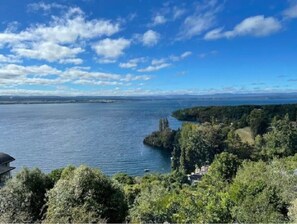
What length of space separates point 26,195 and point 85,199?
3322 mm

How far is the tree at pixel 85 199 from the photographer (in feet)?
41.9

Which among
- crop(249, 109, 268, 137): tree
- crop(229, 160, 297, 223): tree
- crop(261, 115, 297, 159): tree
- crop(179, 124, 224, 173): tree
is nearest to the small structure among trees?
crop(229, 160, 297, 223): tree

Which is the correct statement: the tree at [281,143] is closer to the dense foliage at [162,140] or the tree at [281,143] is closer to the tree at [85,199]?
the dense foliage at [162,140]

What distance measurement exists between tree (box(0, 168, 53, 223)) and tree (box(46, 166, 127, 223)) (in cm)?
100

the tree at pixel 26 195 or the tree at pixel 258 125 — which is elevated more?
the tree at pixel 26 195

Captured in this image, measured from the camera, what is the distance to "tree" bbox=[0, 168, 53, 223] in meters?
14.2

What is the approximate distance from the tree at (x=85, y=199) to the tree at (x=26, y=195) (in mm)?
997

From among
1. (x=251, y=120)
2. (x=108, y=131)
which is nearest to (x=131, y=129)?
(x=108, y=131)

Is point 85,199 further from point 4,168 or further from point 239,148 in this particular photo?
point 239,148

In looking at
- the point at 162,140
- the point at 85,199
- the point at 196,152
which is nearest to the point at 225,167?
the point at 85,199

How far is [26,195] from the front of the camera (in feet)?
50.8

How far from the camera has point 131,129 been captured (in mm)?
111938

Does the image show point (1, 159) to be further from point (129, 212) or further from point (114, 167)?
point (114, 167)

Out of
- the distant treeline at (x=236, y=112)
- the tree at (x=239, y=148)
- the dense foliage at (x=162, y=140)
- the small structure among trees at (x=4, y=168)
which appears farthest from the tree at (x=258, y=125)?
the small structure among trees at (x=4, y=168)
